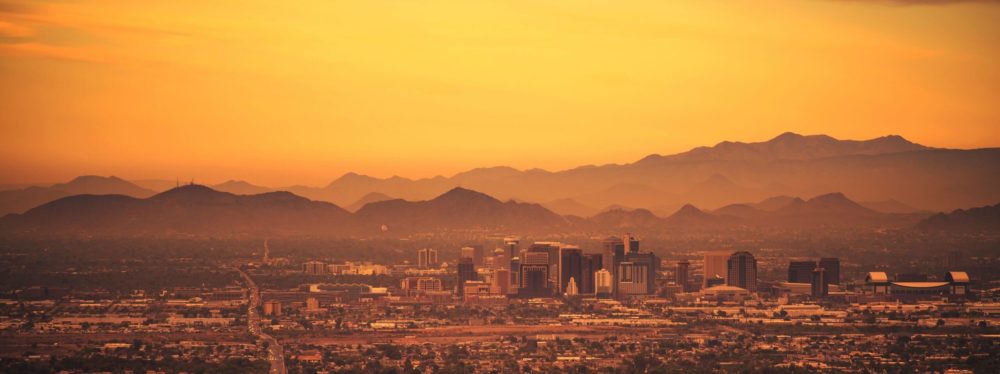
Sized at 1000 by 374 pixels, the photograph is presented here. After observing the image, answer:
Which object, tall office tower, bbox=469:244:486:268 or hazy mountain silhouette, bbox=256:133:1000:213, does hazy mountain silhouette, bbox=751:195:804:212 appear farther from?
tall office tower, bbox=469:244:486:268

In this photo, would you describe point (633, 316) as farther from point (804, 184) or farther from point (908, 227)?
point (804, 184)

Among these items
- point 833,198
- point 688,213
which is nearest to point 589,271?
point 688,213

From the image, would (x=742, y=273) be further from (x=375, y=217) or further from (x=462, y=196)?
(x=462, y=196)

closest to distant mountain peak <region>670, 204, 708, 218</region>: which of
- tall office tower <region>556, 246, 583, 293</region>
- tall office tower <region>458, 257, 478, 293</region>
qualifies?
tall office tower <region>556, 246, 583, 293</region>

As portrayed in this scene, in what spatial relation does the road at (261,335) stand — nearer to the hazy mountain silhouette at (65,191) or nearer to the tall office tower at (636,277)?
the tall office tower at (636,277)

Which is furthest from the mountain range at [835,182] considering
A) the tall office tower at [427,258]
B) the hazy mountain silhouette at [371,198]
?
the tall office tower at [427,258]
